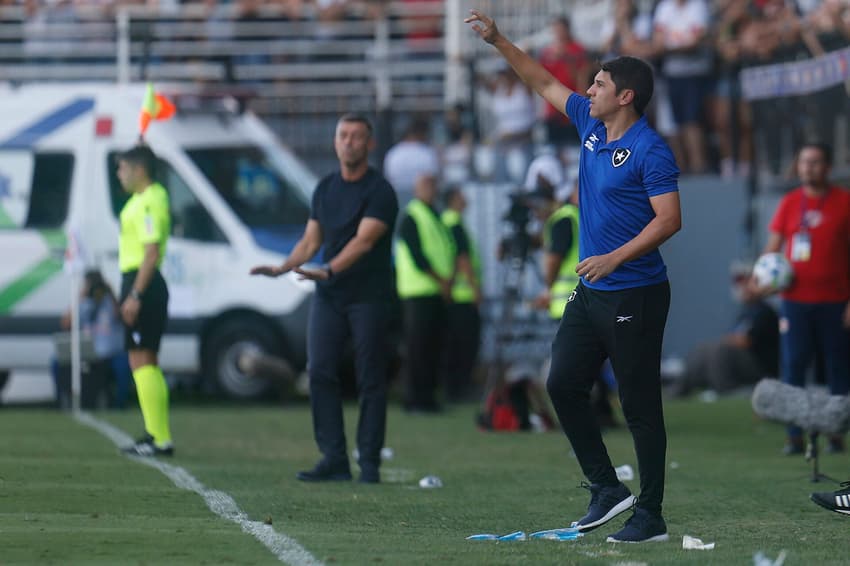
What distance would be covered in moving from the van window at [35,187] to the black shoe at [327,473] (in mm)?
7360

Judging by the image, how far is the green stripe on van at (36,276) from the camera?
55.0 ft

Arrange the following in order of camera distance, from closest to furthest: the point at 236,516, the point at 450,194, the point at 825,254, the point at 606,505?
the point at 606,505 < the point at 236,516 < the point at 825,254 < the point at 450,194

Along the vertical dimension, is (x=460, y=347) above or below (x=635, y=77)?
below

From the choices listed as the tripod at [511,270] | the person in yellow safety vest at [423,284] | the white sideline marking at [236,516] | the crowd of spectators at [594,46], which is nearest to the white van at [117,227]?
the person in yellow safety vest at [423,284]

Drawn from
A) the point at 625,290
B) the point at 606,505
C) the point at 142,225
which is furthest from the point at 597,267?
the point at 142,225

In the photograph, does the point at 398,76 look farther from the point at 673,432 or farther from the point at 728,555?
the point at 728,555

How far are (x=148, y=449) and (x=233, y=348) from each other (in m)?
5.67

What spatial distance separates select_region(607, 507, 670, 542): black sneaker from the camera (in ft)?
24.5

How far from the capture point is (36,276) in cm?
1683

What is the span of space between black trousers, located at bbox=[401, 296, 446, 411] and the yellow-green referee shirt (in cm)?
525

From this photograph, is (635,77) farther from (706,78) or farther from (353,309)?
(706,78)

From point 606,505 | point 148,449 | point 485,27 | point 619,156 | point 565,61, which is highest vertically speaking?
point 565,61

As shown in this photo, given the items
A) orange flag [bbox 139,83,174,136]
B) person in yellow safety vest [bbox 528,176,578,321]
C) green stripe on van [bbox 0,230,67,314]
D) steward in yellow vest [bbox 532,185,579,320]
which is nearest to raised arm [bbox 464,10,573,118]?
orange flag [bbox 139,83,174,136]

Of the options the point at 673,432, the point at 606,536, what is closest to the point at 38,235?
the point at 673,432
